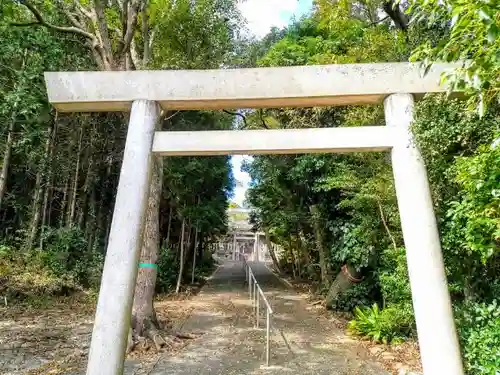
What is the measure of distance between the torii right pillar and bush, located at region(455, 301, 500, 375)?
1.29 ft

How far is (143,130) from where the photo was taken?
10.0 feet

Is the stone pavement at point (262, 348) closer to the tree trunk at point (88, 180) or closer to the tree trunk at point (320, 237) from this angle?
the tree trunk at point (320, 237)

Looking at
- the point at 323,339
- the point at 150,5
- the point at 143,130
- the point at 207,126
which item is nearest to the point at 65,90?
the point at 143,130

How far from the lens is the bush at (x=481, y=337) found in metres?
2.64

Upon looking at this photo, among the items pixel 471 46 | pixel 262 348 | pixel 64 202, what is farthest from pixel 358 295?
pixel 64 202

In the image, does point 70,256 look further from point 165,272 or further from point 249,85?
point 249,85

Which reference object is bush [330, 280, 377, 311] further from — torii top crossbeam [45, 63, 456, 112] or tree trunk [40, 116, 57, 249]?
tree trunk [40, 116, 57, 249]

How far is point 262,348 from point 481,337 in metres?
3.22

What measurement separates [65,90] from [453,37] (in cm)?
294

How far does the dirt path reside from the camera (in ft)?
14.1

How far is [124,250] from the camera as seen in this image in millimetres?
2756

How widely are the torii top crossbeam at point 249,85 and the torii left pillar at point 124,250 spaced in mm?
214

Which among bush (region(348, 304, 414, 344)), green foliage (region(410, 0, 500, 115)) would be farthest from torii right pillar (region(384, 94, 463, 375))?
bush (region(348, 304, 414, 344))

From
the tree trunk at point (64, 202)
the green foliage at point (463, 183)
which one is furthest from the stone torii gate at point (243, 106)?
the tree trunk at point (64, 202)
